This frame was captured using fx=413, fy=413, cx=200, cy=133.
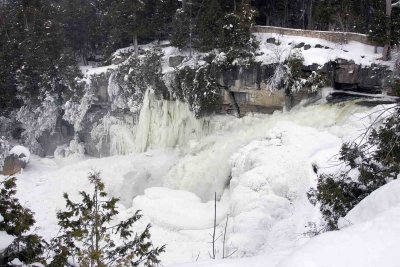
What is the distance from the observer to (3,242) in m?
9.55

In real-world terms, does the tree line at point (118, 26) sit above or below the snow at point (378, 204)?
above

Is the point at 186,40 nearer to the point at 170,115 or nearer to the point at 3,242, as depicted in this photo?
the point at 170,115

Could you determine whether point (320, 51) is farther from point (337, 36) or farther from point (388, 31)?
point (388, 31)

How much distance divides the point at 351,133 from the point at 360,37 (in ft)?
23.6

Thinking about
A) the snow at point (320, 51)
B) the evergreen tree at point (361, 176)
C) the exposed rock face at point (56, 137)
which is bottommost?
the exposed rock face at point (56, 137)

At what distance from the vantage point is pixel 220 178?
19031 millimetres

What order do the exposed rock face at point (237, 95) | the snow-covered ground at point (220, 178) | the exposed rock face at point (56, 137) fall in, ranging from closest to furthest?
the snow-covered ground at point (220, 178), the exposed rock face at point (237, 95), the exposed rock face at point (56, 137)

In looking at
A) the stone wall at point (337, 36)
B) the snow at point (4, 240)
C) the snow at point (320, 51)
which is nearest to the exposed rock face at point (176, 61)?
the snow at point (320, 51)

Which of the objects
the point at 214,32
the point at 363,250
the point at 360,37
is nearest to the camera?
the point at 363,250

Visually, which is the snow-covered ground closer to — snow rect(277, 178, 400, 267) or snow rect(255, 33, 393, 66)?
snow rect(255, 33, 393, 66)

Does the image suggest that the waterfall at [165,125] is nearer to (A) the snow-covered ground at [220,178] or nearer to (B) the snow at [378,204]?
(A) the snow-covered ground at [220,178]

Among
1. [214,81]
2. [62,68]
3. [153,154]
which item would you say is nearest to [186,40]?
[214,81]

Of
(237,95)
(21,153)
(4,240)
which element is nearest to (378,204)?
(4,240)

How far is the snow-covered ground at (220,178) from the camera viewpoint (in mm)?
14508
